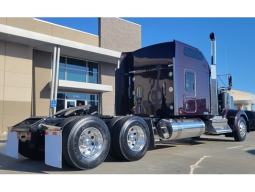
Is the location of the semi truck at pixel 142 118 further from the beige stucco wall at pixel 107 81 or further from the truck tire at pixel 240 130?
the beige stucco wall at pixel 107 81

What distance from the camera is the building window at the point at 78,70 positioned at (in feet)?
66.0

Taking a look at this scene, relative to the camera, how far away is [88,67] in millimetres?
21938

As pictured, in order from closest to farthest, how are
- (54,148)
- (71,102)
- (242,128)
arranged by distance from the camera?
(54,148)
(242,128)
(71,102)

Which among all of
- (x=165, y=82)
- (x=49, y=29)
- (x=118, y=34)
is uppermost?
(x=118, y=34)

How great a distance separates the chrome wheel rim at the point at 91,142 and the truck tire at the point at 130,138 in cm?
55

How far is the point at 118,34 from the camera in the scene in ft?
76.6

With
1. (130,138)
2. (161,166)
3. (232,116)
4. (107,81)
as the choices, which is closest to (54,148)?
(130,138)

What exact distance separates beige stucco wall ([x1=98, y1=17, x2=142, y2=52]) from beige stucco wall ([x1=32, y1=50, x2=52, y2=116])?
16.9ft

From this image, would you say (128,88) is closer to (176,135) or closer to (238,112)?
(176,135)

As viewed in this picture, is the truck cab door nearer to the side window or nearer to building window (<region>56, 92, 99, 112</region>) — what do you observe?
the side window

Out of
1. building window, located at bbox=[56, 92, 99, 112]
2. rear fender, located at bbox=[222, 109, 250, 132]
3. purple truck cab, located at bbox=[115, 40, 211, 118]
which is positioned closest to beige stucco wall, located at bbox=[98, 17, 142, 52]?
building window, located at bbox=[56, 92, 99, 112]

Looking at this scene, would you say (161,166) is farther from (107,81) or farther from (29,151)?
(107,81)

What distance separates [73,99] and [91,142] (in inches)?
610

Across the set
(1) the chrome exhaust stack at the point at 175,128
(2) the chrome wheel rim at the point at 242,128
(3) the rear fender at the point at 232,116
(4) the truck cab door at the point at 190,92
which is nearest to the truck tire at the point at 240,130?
(2) the chrome wheel rim at the point at 242,128
